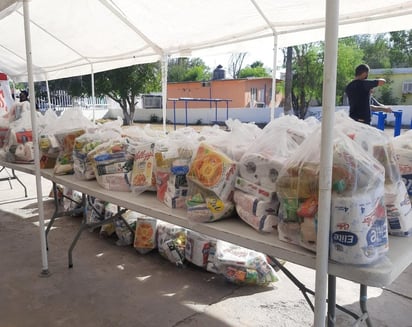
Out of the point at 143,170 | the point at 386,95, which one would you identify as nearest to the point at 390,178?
the point at 143,170

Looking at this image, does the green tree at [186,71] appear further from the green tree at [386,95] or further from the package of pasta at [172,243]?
the package of pasta at [172,243]

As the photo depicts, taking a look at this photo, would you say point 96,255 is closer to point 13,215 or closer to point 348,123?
point 13,215

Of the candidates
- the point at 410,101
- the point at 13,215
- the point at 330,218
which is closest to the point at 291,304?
the point at 330,218

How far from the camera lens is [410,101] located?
21.5 meters

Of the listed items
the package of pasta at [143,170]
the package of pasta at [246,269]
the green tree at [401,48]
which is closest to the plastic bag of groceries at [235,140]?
the package of pasta at [143,170]

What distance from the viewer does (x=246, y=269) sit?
2127mm

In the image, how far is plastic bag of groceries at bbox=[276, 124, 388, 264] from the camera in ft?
3.07

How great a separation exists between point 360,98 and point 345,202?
12.1 ft

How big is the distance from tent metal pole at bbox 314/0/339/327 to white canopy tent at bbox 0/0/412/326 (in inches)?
32.2

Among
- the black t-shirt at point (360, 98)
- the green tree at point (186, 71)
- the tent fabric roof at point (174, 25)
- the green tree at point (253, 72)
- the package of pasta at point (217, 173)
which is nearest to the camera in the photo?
the package of pasta at point (217, 173)

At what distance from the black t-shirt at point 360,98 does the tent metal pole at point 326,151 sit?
3.59 metres

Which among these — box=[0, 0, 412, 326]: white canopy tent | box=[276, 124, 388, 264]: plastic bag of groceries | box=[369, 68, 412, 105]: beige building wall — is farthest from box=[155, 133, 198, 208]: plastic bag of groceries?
box=[369, 68, 412, 105]: beige building wall

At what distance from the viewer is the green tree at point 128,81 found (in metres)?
15.7

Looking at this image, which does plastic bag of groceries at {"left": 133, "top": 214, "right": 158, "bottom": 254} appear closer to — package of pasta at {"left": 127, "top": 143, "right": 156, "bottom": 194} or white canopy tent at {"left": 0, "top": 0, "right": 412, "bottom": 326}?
white canopy tent at {"left": 0, "top": 0, "right": 412, "bottom": 326}
